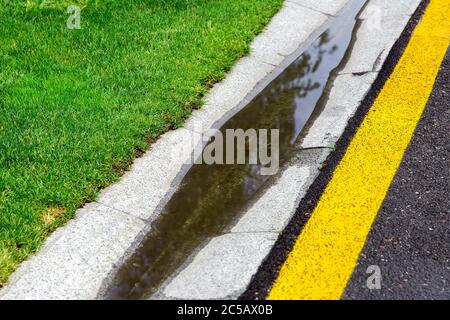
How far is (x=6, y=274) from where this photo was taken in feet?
9.47

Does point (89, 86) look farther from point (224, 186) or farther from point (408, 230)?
point (408, 230)

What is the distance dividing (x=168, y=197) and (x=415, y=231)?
1.15m

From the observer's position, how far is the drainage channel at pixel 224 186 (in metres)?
3.01

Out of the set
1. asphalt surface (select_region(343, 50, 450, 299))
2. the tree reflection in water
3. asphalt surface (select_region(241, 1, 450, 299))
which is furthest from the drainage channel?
asphalt surface (select_region(343, 50, 450, 299))

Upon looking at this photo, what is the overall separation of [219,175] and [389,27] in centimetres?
235

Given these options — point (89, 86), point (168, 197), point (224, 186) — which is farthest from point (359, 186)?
point (89, 86)

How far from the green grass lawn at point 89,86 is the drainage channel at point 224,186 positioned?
0.35 meters

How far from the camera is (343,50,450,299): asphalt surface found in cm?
283

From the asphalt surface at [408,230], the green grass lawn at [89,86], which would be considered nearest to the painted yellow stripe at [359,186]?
the asphalt surface at [408,230]

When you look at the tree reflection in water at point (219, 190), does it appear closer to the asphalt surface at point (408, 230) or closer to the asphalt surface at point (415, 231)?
the asphalt surface at point (408, 230)

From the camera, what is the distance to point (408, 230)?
3.14 metres

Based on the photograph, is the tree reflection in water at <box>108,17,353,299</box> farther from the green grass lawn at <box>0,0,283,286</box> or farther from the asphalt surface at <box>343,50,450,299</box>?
the asphalt surface at <box>343,50,450,299</box>
